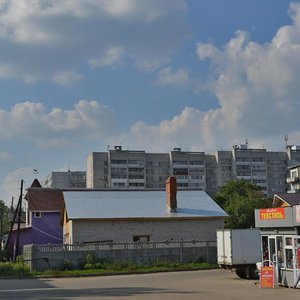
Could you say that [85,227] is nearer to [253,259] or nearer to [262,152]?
[253,259]

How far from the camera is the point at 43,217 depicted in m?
62.6

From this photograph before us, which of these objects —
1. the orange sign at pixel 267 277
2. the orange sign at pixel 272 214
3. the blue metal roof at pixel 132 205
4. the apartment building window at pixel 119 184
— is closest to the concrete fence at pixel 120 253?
the blue metal roof at pixel 132 205

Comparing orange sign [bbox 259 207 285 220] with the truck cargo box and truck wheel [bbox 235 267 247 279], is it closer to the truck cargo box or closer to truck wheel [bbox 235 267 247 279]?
the truck cargo box

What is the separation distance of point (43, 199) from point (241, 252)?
37.6 meters

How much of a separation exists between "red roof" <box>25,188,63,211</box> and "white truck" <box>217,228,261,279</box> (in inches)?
1346

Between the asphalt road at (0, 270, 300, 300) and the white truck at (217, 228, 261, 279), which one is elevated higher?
the white truck at (217, 228, 261, 279)

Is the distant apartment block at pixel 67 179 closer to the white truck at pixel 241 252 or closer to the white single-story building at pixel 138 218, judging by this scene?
the white single-story building at pixel 138 218

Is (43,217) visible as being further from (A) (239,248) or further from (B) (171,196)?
(A) (239,248)

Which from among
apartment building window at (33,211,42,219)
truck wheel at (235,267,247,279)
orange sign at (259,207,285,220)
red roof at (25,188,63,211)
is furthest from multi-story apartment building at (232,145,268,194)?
orange sign at (259,207,285,220)

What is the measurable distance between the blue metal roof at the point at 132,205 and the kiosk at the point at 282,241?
21.4 m

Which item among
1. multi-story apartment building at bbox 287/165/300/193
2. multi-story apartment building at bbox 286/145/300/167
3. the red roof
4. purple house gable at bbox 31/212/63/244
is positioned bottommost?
purple house gable at bbox 31/212/63/244

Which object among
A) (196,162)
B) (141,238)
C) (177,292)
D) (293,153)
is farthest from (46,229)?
(293,153)

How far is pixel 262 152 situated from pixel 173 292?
13255 centimetres

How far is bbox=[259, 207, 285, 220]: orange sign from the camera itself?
25.3m
